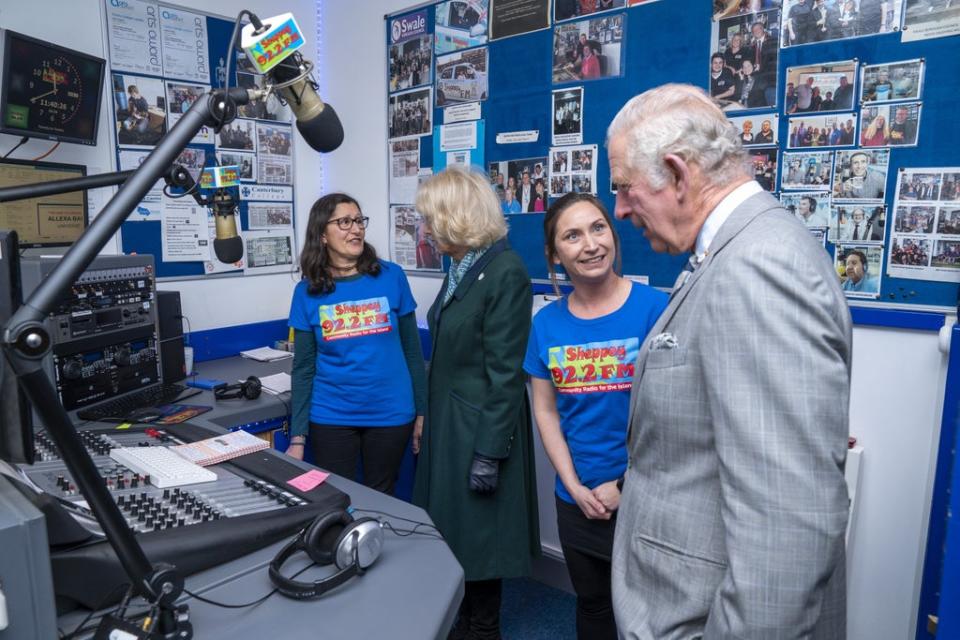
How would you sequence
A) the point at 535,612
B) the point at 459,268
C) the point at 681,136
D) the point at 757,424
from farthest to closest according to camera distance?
the point at 535,612 → the point at 459,268 → the point at 681,136 → the point at 757,424

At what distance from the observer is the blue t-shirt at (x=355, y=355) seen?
212 cm

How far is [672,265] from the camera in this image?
6.90 ft

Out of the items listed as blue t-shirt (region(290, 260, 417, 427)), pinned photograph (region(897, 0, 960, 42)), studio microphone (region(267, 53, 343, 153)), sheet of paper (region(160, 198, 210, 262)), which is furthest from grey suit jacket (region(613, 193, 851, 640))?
sheet of paper (region(160, 198, 210, 262))

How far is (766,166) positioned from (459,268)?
97cm

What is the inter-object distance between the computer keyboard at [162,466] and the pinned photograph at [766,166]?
169cm

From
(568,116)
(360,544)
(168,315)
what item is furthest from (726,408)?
(168,315)

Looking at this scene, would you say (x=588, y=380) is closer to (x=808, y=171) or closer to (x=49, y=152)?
(x=808, y=171)

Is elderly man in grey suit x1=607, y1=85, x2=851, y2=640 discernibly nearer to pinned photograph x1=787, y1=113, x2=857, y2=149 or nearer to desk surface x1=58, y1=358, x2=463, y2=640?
desk surface x1=58, y1=358, x2=463, y2=640

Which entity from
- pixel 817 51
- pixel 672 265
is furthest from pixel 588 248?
pixel 817 51

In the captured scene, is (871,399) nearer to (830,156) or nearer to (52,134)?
(830,156)

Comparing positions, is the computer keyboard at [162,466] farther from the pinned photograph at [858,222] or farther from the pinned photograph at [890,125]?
the pinned photograph at [890,125]

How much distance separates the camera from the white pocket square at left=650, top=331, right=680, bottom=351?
881 millimetres

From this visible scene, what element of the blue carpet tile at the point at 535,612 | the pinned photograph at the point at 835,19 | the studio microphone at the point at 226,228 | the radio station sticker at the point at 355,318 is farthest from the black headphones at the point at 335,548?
the pinned photograph at the point at 835,19

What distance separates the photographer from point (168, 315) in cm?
229
